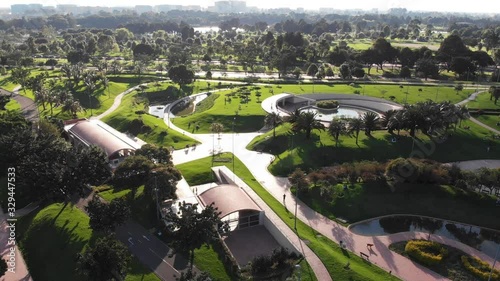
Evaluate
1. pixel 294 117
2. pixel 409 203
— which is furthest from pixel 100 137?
pixel 409 203

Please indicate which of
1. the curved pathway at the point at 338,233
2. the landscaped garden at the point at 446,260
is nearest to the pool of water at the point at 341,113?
the curved pathway at the point at 338,233

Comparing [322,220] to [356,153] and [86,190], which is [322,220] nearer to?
[356,153]

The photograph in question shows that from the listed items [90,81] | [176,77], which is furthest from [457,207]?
[90,81]

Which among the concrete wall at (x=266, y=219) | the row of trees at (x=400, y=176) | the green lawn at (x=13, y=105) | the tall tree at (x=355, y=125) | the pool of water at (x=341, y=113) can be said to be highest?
the tall tree at (x=355, y=125)

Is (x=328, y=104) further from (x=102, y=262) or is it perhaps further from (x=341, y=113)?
(x=102, y=262)

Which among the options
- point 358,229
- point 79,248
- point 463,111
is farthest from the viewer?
point 463,111

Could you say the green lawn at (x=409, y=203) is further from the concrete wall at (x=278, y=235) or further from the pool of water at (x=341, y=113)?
the pool of water at (x=341, y=113)
